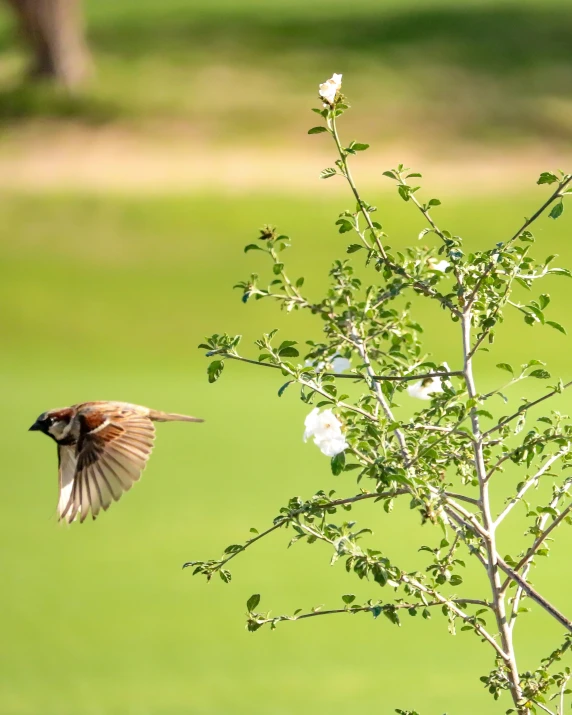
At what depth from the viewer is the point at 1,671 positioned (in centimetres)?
492

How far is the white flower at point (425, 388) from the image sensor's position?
7.36 feet

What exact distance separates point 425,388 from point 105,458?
39.9 inches

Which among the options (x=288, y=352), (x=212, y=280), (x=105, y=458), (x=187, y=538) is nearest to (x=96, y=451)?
(x=105, y=458)

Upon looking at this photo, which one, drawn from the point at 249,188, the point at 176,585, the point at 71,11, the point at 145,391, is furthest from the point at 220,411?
the point at 71,11

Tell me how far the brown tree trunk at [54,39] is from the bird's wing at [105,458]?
14864mm

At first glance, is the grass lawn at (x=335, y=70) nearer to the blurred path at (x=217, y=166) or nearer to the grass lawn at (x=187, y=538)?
the blurred path at (x=217, y=166)

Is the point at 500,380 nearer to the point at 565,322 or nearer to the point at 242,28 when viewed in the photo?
the point at 565,322

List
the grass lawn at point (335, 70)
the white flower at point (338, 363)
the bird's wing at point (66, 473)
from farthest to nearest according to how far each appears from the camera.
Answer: the grass lawn at point (335, 70) → the bird's wing at point (66, 473) → the white flower at point (338, 363)

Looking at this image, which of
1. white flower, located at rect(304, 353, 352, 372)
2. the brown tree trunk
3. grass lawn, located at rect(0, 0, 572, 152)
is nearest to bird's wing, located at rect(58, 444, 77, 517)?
white flower, located at rect(304, 353, 352, 372)

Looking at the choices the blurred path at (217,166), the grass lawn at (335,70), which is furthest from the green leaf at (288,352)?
the grass lawn at (335,70)

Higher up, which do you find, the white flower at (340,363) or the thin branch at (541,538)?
the white flower at (340,363)

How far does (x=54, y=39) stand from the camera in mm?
17281

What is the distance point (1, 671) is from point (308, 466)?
2.72 m

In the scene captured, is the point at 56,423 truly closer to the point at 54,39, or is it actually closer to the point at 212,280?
the point at 212,280
